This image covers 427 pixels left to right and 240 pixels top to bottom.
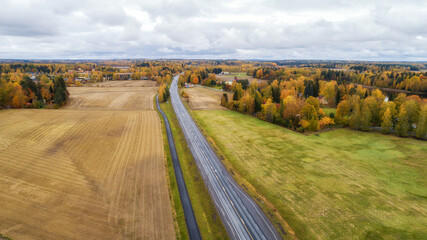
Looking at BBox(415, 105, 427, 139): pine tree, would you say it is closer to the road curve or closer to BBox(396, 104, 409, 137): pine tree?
BBox(396, 104, 409, 137): pine tree

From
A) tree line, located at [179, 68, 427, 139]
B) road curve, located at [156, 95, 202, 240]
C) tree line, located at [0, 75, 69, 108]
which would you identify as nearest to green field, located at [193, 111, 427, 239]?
tree line, located at [179, 68, 427, 139]

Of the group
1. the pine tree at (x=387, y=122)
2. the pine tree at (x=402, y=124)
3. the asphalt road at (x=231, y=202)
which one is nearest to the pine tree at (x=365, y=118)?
the pine tree at (x=387, y=122)

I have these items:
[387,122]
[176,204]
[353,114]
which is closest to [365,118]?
[353,114]

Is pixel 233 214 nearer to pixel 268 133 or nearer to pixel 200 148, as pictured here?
pixel 200 148

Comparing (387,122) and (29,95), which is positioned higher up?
(29,95)

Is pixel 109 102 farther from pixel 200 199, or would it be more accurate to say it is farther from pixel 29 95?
pixel 200 199

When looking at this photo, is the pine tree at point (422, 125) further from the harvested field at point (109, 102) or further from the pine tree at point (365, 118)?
the harvested field at point (109, 102)

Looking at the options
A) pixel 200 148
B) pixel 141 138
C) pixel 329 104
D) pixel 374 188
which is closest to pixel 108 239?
pixel 200 148
